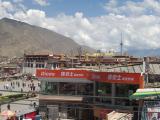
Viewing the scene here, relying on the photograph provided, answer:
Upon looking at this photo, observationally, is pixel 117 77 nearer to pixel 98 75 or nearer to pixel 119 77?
pixel 119 77

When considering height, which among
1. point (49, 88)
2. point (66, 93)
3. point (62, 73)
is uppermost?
point (62, 73)

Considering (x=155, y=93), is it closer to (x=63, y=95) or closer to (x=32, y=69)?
(x=63, y=95)

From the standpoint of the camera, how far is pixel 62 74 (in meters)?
48.5

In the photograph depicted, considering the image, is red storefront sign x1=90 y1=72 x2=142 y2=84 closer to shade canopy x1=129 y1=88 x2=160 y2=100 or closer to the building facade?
the building facade

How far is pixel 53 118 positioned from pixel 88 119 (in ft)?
14.1

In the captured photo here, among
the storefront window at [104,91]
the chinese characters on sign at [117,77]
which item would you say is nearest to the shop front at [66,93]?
the storefront window at [104,91]

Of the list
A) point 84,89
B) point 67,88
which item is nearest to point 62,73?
point 67,88

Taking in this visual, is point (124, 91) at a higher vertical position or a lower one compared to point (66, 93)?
higher

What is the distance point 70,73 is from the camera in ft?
157

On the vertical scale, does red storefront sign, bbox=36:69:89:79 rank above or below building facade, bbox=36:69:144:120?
above

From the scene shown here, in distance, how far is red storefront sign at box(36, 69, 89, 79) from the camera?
4729cm

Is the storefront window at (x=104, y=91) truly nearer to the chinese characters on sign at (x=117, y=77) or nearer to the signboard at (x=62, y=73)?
the chinese characters on sign at (x=117, y=77)

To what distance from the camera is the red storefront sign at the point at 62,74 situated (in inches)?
1862

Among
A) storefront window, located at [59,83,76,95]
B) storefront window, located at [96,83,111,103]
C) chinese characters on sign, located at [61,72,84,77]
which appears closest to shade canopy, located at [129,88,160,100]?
storefront window, located at [96,83,111,103]
